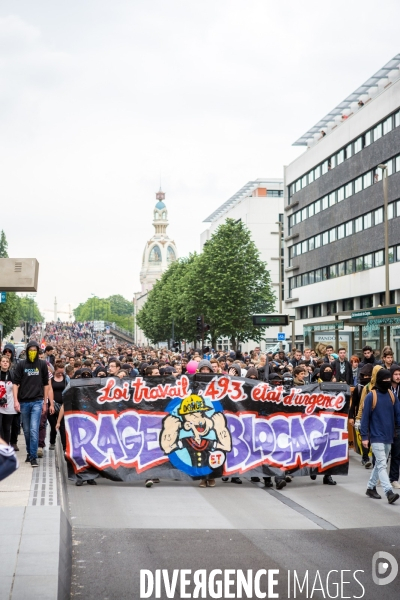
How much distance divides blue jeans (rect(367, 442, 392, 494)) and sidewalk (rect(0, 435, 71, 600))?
3981 millimetres

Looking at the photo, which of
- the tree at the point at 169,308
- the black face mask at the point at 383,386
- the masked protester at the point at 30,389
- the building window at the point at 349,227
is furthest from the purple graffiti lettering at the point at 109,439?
the tree at the point at 169,308

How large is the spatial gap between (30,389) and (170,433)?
7.16 feet

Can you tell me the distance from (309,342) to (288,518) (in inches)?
1162

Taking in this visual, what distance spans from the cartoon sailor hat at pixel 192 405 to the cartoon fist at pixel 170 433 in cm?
Result: 16

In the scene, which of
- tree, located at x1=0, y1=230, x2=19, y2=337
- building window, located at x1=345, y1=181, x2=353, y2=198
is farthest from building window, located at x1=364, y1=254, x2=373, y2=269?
tree, located at x1=0, y1=230, x2=19, y2=337

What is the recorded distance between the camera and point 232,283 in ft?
208

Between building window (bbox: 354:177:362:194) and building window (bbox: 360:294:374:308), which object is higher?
building window (bbox: 354:177:362:194)

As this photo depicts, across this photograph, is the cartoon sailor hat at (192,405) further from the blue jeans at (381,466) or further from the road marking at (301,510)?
the blue jeans at (381,466)

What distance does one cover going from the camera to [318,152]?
68.1 metres

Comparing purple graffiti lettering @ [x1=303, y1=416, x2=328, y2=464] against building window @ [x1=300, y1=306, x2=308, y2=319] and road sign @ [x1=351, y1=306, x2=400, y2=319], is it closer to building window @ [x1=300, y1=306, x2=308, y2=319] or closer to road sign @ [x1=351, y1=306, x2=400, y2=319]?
road sign @ [x1=351, y1=306, x2=400, y2=319]

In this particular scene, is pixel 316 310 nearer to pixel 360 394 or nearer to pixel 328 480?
pixel 360 394

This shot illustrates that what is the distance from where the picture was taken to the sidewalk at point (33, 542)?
6.33 meters

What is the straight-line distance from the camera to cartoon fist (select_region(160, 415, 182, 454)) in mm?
12398

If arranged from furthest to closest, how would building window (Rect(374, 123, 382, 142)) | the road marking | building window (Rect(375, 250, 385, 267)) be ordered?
building window (Rect(375, 250, 385, 267)), building window (Rect(374, 123, 382, 142)), the road marking
